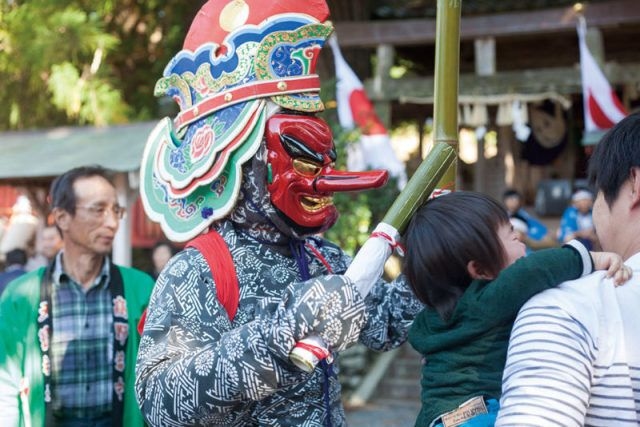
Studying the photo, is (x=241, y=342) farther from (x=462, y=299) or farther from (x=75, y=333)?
(x=75, y=333)

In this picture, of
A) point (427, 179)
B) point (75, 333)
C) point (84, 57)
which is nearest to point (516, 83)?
point (84, 57)

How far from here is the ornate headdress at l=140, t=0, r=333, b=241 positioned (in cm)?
250

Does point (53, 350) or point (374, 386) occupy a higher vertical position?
point (53, 350)

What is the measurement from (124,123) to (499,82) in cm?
434

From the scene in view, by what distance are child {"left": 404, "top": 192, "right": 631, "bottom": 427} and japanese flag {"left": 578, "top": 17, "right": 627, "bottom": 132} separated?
747cm

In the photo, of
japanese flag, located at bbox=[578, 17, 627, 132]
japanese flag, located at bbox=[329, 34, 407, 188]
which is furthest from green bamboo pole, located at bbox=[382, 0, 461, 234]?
japanese flag, located at bbox=[578, 17, 627, 132]

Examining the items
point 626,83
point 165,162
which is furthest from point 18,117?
point 165,162

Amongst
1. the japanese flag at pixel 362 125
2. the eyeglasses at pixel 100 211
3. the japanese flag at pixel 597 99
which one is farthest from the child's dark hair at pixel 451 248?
the japanese flag at pixel 597 99

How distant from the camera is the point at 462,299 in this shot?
6.59ft

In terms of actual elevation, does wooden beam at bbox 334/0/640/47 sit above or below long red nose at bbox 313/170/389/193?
above

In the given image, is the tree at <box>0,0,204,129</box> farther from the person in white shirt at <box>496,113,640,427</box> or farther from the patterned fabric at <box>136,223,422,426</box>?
the person in white shirt at <box>496,113,640,427</box>

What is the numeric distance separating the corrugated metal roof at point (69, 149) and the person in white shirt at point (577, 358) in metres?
7.13

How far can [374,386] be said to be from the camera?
31.9ft

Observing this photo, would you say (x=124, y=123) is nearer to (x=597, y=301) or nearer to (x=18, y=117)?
(x=18, y=117)
